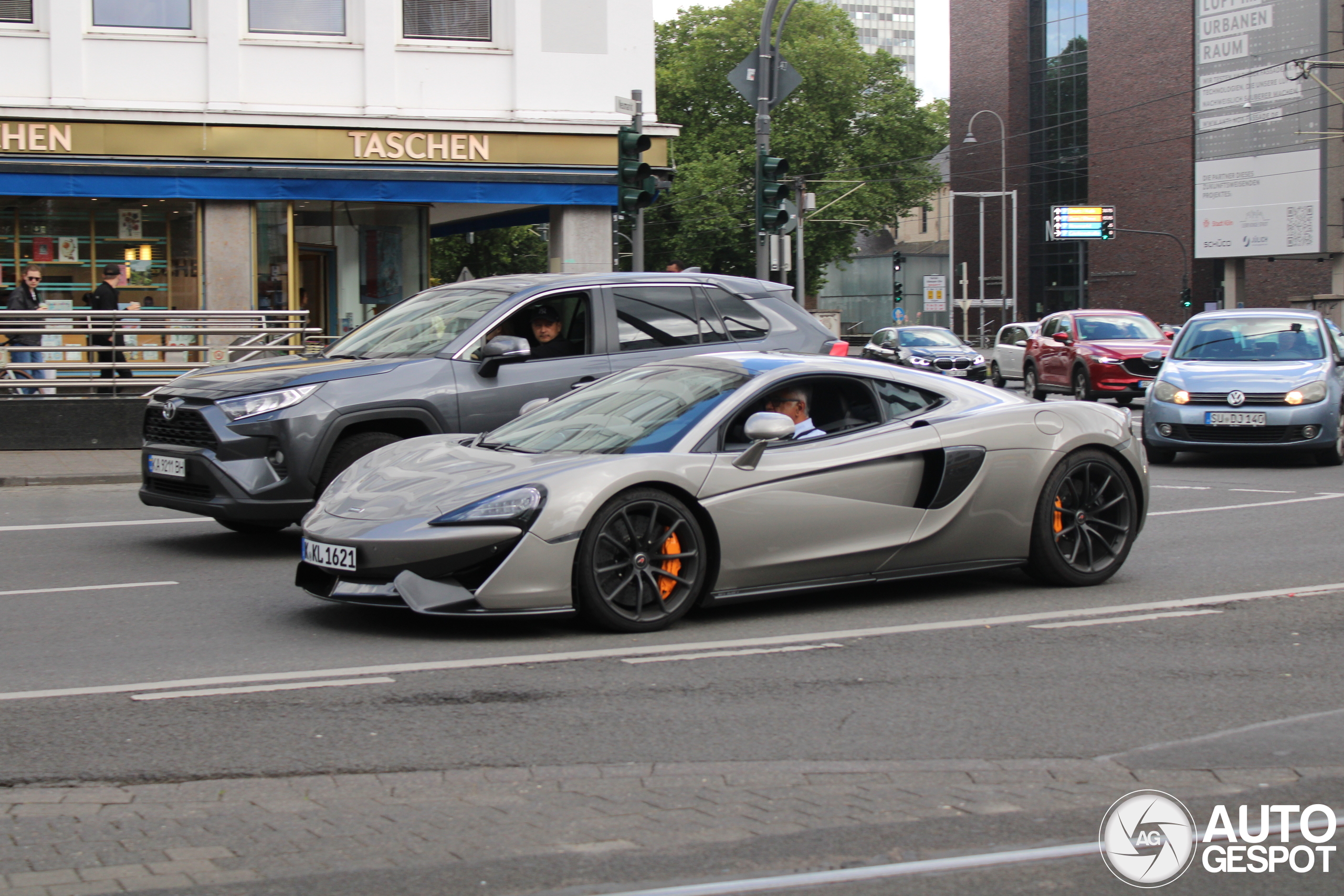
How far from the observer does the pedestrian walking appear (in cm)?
1770

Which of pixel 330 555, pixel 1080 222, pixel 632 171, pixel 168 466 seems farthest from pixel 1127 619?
pixel 1080 222

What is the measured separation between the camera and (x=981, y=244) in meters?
77.3

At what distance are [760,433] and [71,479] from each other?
9.71m

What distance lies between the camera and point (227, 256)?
22328 mm

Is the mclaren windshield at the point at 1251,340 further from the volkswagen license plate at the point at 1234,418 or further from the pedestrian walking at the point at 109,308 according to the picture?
the pedestrian walking at the point at 109,308

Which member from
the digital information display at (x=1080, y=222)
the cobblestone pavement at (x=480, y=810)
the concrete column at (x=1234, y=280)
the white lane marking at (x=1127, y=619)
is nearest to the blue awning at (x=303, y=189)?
the white lane marking at (x=1127, y=619)

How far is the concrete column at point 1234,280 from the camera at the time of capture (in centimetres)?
7244

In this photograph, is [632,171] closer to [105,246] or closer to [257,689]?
[105,246]

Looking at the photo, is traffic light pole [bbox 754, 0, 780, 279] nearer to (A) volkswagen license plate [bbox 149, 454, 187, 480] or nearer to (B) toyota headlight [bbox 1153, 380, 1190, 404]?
(B) toyota headlight [bbox 1153, 380, 1190, 404]

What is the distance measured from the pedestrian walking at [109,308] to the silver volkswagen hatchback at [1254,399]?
452 inches

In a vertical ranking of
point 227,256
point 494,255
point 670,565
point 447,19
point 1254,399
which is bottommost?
point 670,565

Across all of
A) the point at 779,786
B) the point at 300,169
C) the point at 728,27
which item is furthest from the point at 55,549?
the point at 728,27

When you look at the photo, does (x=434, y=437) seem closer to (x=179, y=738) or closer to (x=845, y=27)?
A: (x=179, y=738)

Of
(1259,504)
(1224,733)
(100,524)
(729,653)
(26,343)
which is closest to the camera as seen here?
(1224,733)
